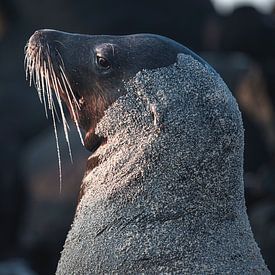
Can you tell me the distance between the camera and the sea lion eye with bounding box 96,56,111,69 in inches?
222

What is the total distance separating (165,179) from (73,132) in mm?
10531

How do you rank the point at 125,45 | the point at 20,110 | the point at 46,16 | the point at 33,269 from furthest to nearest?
the point at 46,16 < the point at 20,110 < the point at 33,269 < the point at 125,45

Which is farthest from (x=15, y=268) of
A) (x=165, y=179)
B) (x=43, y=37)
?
(x=165, y=179)

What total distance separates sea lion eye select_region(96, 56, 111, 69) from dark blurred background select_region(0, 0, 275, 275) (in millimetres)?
3885

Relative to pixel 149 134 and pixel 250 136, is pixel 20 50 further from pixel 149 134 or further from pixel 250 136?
pixel 149 134

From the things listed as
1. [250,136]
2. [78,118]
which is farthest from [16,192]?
[78,118]

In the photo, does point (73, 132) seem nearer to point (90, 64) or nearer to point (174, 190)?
point (90, 64)

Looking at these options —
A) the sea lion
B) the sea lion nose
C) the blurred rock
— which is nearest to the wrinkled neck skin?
the sea lion

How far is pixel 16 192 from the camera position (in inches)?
Result: 591

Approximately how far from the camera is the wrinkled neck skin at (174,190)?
5.12 m

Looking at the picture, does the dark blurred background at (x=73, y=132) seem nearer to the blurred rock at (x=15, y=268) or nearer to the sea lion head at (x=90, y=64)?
the blurred rock at (x=15, y=268)

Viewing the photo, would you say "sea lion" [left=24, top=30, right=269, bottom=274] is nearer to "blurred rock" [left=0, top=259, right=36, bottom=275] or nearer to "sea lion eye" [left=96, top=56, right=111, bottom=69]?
"sea lion eye" [left=96, top=56, right=111, bottom=69]

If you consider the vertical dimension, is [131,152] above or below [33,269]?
above

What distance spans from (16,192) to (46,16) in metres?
10.6
